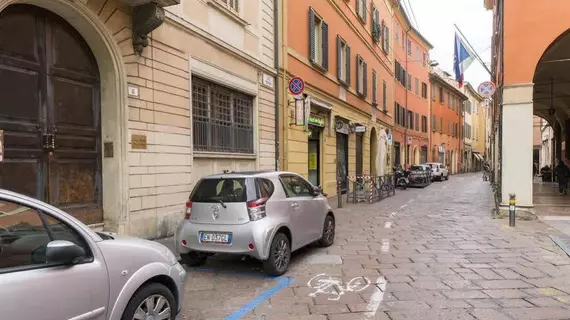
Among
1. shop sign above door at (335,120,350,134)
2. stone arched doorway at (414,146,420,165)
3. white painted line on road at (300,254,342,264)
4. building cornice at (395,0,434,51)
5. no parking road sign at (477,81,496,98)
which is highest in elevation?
building cornice at (395,0,434,51)

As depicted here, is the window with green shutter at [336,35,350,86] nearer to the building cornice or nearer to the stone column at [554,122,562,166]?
the building cornice

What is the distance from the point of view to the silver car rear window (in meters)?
5.76

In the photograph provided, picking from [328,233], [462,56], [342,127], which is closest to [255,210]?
[328,233]

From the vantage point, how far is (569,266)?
617 centimetres

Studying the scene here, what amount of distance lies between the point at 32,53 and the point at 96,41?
3.91 feet

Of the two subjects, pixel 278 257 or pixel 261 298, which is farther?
pixel 278 257

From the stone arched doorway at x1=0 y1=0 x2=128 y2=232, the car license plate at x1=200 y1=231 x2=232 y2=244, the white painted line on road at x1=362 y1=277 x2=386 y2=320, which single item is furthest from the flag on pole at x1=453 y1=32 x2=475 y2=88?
the car license plate at x1=200 y1=231 x2=232 y2=244

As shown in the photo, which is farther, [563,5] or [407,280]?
[563,5]

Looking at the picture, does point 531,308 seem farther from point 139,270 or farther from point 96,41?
point 96,41

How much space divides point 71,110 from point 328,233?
5030mm

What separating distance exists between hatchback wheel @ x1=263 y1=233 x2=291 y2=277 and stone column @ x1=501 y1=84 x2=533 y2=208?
26.4ft

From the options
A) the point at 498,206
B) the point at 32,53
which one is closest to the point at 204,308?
the point at 32,53

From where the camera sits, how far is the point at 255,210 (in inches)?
221

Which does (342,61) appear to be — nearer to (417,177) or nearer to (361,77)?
(361,77)
